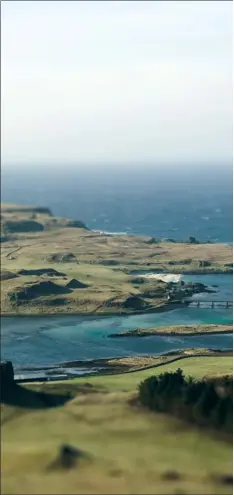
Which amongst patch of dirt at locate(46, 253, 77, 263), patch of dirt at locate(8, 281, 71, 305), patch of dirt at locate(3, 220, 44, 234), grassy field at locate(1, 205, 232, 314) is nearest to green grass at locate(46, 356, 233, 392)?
grassy field at locate(1, 205, 232, 314)

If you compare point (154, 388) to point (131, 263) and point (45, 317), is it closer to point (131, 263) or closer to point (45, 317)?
point (45, 317)

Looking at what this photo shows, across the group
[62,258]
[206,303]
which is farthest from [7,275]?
[206,303]

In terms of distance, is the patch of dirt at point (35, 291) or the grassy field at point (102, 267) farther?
the patch of dirt at point (35, 291)

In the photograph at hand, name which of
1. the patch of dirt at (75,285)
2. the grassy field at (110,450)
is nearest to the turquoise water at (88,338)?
the patch of dirt at (75,285)

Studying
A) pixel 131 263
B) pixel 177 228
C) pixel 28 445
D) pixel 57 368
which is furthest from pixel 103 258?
pixel 28 445

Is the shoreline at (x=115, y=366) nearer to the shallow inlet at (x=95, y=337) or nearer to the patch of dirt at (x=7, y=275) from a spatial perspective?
the shallow inlet at (x=95, y=337)

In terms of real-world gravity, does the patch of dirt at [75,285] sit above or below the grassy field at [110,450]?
above
